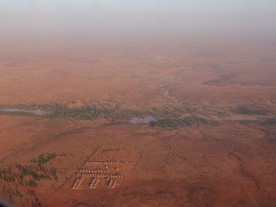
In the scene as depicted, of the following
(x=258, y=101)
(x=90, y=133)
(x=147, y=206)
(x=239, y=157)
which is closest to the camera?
(x=147, y=206)

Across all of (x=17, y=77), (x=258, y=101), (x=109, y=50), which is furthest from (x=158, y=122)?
(x=109, y=50)

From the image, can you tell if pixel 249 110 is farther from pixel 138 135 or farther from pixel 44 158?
pixel 44 158

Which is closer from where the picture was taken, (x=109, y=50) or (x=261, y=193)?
(x=261, y=193)

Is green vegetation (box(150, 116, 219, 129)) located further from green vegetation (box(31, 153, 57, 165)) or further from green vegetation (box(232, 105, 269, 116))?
green vegetation (box(31, 153, 57, 165))

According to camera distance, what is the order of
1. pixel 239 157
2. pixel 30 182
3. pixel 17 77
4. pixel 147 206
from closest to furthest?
1. pixel 147 206
2. pixel 30 182
3. pixel 239 157
4. pixel 17 77

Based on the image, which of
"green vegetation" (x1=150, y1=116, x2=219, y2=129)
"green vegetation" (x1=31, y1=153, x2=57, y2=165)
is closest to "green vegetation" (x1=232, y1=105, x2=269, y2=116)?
"green vegetation" (x1=150, y1=116, x2=219, y2=129)

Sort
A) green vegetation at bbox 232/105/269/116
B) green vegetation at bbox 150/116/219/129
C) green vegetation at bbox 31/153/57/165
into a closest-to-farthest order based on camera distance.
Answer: green vegetation at bbox 31/153/57/165 < green vegetation at bbox 150/116/219/129 < green vegetation at bbox 232/105/269/116

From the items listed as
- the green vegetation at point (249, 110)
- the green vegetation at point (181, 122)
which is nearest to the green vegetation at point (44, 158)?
the green vegetation at point (181, 122)

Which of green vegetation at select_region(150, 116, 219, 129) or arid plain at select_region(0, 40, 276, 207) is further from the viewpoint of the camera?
green vegetation at select_region(150, 116, 219, 129)

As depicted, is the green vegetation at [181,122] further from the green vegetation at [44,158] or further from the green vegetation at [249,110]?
the green vegetation at [44,158]

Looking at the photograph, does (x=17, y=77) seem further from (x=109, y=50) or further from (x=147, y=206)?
(x=147, y=206)
